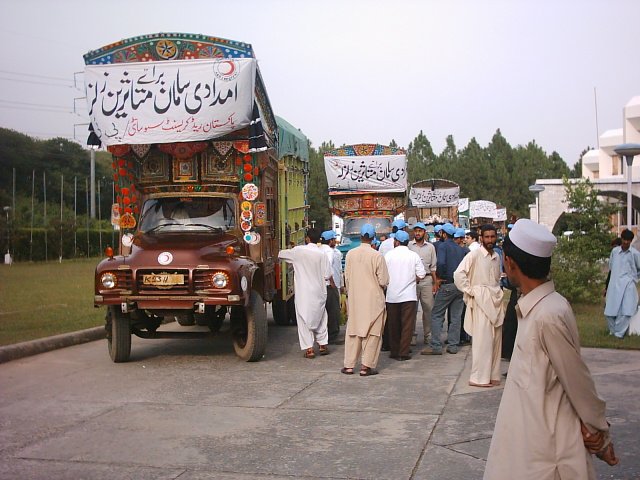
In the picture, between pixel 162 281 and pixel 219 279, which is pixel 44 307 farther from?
pixel 219 279

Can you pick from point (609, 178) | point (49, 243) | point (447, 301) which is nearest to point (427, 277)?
point (447, 301)

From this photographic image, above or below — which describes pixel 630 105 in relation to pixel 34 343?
above

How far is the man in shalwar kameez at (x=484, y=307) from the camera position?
9172 millimetres

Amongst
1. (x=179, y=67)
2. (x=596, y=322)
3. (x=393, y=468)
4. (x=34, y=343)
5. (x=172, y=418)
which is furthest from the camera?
(x=596, y=322)

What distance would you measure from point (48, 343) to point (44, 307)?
19.4 feet

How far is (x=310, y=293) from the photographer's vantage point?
11.4 meters

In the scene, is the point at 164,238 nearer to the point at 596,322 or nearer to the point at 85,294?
the point at 596,322

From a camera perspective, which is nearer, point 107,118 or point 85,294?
point 107,118

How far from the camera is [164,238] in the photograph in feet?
36.8

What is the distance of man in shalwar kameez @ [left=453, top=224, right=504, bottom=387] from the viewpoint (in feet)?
30.1

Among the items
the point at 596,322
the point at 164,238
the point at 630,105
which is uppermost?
the point at 630,105

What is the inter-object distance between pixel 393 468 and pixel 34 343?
7316 mm

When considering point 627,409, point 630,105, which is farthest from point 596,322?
point 630,105

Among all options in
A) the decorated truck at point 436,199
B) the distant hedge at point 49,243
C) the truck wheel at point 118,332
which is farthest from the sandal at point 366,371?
the distant hedge at point 49,243
